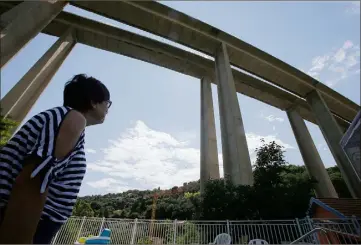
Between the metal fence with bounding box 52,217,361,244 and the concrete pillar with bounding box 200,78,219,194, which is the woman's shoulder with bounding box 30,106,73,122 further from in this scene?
the concrete pillar with bounding box 200,78,219,194

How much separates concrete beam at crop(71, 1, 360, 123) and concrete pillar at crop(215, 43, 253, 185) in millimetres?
1372

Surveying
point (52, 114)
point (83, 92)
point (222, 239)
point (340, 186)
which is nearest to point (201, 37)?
point (222, 239)

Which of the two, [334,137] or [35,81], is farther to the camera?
[334,137]

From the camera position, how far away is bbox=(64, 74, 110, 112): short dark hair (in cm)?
117

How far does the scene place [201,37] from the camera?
17969 millimetres

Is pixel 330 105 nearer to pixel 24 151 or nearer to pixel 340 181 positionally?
pixel 340 181

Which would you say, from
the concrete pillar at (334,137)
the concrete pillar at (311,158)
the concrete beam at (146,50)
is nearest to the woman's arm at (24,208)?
the concrete beam at (146,50)

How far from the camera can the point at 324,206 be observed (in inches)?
436

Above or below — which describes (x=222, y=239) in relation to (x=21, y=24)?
below

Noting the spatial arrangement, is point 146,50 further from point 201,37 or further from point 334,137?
point 334,137

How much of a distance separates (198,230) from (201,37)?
1445 centimetres

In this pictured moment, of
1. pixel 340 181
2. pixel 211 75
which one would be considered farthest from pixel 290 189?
pixel 340 181

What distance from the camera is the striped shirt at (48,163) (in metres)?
0.85

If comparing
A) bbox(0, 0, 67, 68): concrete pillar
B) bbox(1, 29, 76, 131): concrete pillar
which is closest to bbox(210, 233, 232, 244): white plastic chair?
bbox(1, 29, 76, 131): concrete pillar
